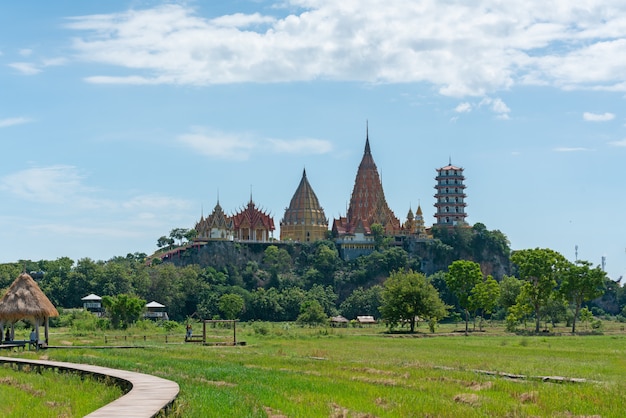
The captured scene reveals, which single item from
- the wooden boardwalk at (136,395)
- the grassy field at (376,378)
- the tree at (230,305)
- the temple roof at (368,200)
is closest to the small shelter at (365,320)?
the tree at (230,305)

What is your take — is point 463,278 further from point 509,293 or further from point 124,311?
point 124,311

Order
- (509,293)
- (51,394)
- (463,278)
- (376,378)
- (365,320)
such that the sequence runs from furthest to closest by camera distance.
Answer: (365,320) < (509,293) < (463,278) < (376,378) < (51,394)

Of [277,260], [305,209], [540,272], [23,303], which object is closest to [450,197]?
[305,209]

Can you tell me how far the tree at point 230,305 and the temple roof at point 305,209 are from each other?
38.6 meters

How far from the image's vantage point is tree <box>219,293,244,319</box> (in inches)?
4412

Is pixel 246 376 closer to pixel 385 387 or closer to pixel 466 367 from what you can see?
pixel 385 387

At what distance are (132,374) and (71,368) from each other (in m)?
4.09

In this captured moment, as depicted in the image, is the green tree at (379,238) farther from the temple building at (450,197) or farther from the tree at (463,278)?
the tree at (463,278)

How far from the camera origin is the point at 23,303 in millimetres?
53531

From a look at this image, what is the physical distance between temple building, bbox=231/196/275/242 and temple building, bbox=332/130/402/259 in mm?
11056

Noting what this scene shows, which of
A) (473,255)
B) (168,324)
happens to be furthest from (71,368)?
(473,255)

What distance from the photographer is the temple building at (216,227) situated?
140 m

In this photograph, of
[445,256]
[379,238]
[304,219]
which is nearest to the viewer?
[445,256]

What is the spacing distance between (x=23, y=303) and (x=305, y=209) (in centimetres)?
9896
